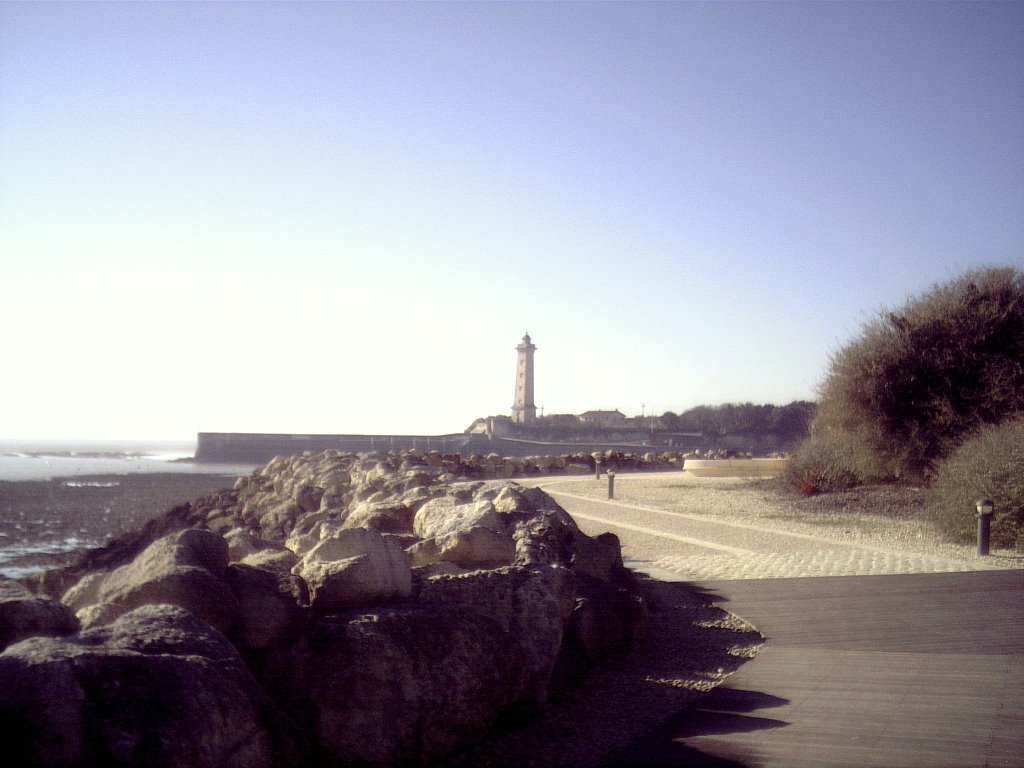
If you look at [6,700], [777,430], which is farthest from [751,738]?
[777,430]

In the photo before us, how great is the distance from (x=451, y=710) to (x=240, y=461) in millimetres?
70291

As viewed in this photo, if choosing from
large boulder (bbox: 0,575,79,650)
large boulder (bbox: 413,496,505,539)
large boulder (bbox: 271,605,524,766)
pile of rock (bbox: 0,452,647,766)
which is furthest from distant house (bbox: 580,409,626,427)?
large boulder (bbox: 0,575,79,650)

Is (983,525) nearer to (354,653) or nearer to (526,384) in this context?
(354,653)

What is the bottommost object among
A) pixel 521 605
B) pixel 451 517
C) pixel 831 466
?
pixel 521 605

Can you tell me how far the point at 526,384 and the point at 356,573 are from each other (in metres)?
73.4

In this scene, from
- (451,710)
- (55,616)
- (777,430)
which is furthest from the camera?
(777,430)

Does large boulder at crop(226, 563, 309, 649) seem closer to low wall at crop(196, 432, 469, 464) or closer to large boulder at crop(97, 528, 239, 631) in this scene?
large boulder at crop(97, 528, 239, 631)

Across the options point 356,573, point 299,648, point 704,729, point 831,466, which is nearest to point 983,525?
point 704,729

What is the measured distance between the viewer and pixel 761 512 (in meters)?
18.9

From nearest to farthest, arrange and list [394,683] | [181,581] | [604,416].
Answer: [181,581]
[394,683]
[604,416]

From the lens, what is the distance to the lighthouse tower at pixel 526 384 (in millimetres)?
77438

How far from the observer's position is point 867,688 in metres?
5.25

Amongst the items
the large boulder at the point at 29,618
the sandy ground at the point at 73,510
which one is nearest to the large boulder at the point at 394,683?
the large boulder at the point at 29,618

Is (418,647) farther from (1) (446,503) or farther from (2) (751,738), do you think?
(1) (446,503)
